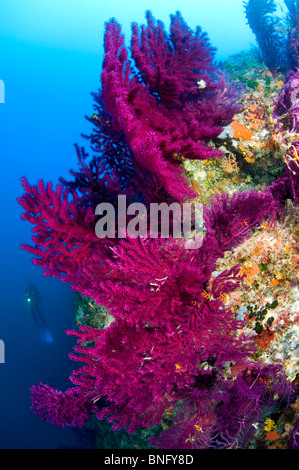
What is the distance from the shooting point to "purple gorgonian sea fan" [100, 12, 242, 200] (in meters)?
2.82

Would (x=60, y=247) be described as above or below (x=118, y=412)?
above

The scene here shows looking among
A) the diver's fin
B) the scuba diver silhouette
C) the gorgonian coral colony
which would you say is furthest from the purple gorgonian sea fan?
the diver's fin

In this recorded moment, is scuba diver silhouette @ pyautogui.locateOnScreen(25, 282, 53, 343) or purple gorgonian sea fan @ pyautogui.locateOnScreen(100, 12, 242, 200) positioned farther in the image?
scuba diver silhouette @ pyautogui.locateOnScreen(25, 282, 53, 343)

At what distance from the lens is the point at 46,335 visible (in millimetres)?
22469

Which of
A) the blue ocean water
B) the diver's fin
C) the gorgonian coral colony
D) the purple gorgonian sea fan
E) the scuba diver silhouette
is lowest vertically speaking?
the diver's fin

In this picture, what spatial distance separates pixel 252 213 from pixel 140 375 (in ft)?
7.02

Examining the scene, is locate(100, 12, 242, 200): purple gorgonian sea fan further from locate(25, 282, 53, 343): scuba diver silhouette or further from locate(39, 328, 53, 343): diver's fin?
locate(39, 328, 53, 343): diver's fin

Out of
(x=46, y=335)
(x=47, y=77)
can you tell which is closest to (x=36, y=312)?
(x=46, y=335)

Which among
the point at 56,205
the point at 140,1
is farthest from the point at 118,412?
the point at 140,1

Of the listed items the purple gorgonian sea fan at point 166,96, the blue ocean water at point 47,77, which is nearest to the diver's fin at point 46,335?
the blue ocean water at point 47,77

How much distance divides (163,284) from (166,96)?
258cm

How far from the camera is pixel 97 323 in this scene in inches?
189

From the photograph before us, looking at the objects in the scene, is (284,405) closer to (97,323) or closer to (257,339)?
(257,339)

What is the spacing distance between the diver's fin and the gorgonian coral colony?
20.7 metres
